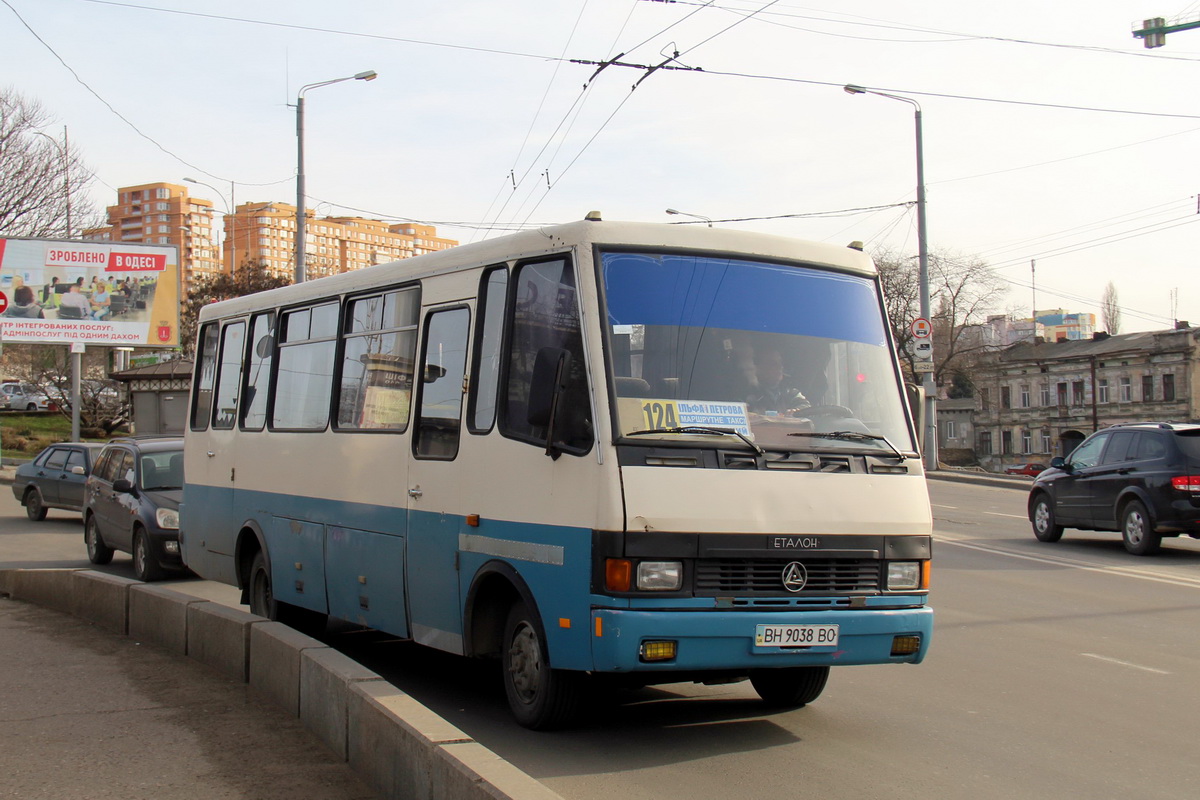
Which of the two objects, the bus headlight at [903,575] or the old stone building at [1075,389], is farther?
the old stone building at [1075,389]

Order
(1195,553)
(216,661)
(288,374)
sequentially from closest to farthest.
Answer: (216,661) < (288,374) < (1195,553)

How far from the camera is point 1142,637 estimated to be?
9.93 metres

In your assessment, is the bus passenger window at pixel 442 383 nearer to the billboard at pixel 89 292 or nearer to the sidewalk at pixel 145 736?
the sidewalk at pixel 145 736

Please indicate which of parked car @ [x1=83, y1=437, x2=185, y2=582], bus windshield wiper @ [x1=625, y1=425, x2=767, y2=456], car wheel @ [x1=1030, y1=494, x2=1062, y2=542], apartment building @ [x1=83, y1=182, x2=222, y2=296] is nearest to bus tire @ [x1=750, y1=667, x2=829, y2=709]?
bus windshield wiper @ [x1=625, y1=425, x2=767, y2=456]

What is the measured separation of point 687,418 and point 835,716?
2.10m

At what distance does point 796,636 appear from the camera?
6031mm

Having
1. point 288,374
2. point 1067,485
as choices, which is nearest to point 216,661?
point 288,374

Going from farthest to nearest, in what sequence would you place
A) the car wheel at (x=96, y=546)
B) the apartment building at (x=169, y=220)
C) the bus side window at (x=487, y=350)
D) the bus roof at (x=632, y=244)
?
the apartment building at (x=169, y=220)
the car wheel at (x=96, y=546)
the bus side window at (x=487, y=350)
the bus roof at (x=632, y=244)

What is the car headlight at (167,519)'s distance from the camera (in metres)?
14.4

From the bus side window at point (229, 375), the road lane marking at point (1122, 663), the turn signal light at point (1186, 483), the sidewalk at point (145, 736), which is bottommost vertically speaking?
the road lane marking at point (1122, 663)

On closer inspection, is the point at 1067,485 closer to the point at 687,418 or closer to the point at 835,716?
the point at 835,716

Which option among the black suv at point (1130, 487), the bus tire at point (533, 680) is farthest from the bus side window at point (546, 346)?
the black suv at point (1130, 487)

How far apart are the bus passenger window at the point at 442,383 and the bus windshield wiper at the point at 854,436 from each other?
2035mm

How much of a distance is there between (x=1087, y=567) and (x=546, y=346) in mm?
10557
